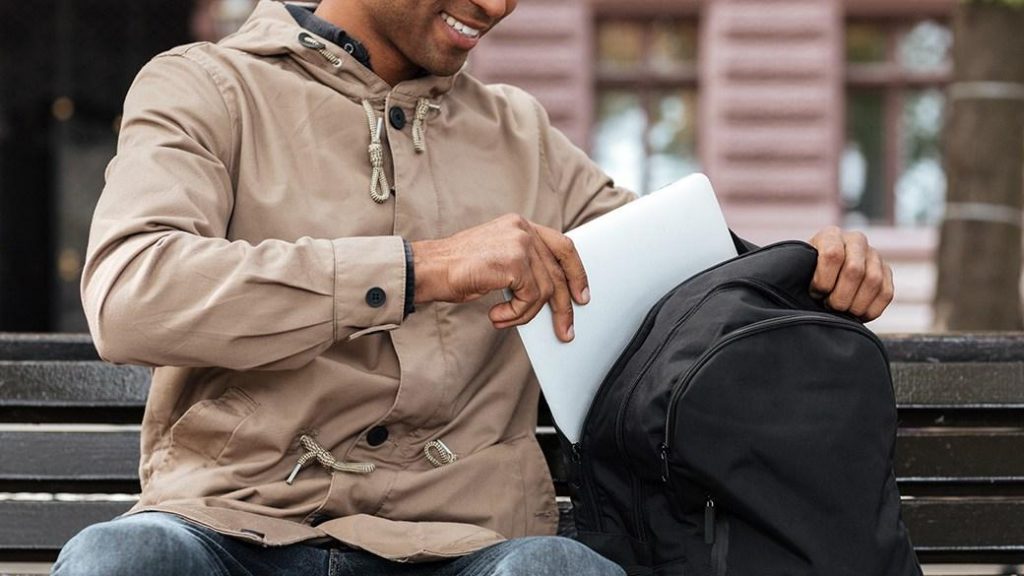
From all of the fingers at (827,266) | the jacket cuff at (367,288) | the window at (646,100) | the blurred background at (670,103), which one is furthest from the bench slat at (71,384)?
the window at (646,100)

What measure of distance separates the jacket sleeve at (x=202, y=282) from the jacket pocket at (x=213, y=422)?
15 cm

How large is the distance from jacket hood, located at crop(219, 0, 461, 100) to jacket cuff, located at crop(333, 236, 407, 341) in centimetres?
43

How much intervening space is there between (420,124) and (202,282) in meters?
0.56

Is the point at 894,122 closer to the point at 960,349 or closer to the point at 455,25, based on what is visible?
the point at 960,349

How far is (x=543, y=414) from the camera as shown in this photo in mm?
2701

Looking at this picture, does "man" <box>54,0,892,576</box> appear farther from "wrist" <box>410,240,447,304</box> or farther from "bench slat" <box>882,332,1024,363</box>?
"bench slat" <box>882,332,1024,363</box>

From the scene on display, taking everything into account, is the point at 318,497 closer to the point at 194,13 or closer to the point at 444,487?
the point at 444,487

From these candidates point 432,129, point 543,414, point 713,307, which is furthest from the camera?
point 543,414

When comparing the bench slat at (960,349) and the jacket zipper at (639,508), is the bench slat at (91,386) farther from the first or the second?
the jacket zipper at (639,508)

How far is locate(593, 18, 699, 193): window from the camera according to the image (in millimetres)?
11758

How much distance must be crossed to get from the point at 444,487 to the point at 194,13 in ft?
30.4

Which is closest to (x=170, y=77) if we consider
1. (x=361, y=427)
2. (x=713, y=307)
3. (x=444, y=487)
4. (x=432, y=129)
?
(x=432, y=129)

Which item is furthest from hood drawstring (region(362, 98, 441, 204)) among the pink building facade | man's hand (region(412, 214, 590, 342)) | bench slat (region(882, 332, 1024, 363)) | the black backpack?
the pink building facade

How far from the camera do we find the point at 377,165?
2359 millimetres
